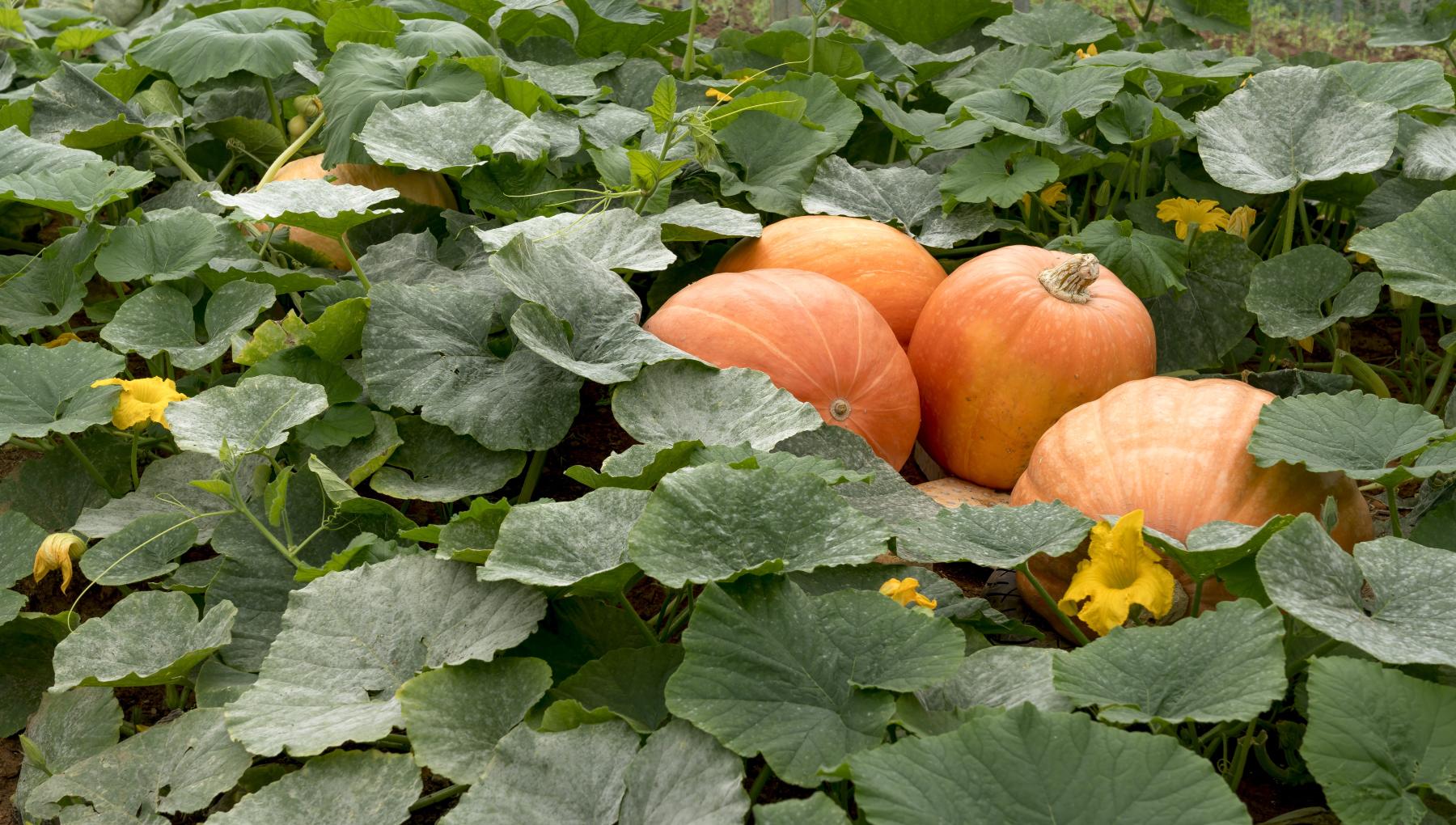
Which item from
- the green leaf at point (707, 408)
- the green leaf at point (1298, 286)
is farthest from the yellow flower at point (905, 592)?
the green leaf at point (1298, 286)

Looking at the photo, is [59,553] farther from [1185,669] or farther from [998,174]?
[998,174]

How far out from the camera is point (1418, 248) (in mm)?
1837

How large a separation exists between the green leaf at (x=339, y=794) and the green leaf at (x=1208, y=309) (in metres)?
1.58

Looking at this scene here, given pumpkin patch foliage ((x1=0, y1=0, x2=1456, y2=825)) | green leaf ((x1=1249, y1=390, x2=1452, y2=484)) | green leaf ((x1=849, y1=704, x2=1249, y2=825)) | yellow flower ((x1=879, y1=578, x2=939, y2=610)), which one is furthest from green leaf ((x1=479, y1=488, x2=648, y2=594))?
green leaf ((x1=1249, y1=390, x2=1452, y2=484))

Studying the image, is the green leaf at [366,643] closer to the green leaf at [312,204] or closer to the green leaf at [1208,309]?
the green leaf at [312,204]

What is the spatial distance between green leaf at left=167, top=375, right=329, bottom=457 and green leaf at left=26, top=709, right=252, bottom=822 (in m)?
0.37

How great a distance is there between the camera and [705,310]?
77.2 inches

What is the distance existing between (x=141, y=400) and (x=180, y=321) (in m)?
0.25

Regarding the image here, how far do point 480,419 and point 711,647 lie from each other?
665mm

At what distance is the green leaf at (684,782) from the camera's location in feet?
3.57

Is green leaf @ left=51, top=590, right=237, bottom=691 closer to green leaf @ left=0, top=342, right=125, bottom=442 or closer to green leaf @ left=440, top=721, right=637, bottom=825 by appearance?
green leaf @ left=0, top=342, right=125, bottom=442

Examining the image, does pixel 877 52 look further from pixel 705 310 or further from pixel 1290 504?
pixel 1290 504

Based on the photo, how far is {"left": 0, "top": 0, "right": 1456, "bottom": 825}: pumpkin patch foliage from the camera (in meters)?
1.15

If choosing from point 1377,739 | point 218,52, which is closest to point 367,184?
point 218,52
